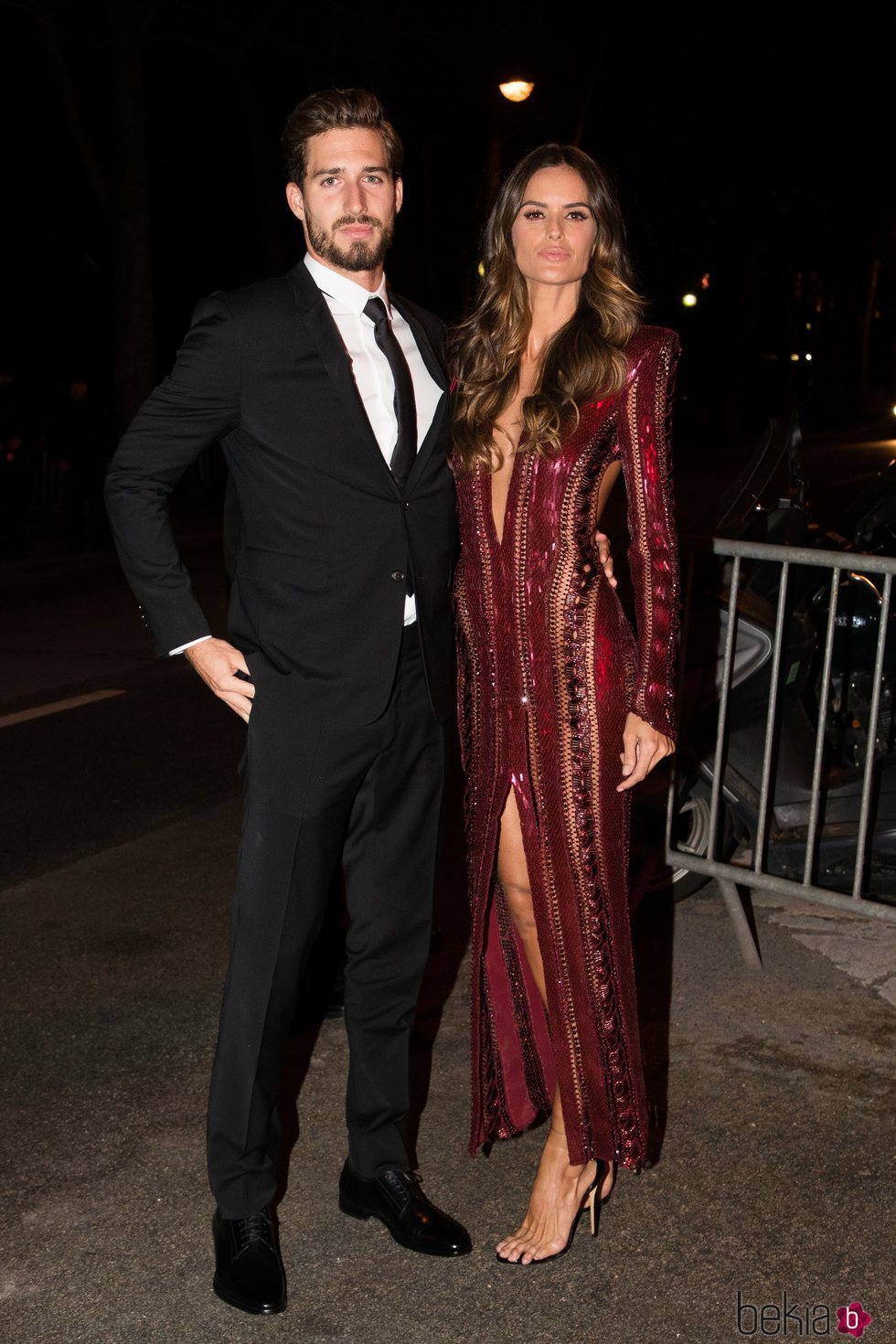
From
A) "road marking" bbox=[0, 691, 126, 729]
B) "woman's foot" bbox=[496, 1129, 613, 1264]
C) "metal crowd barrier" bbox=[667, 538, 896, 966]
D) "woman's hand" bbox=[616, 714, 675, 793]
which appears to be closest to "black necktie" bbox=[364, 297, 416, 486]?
"woman's hand" bbox=[616, 714, 675, 793]

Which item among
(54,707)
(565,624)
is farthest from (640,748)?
(54,707)

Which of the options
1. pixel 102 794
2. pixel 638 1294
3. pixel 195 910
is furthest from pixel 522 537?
pixel 102 794

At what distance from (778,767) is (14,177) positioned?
21.6 m

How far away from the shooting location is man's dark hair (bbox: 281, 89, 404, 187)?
116 inches

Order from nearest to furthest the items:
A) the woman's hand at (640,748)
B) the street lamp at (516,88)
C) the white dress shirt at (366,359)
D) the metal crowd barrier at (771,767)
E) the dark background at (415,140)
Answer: the white dress shirt at (366,359), the woman's hand at (640,748), the metal crowd barrier at (771,767), the dark background at (415,140), the street lamp at (516,88)

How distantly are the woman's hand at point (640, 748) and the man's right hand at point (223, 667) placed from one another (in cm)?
79

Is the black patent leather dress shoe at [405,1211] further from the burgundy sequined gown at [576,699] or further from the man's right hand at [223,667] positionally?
the man's right hand at [223,667]

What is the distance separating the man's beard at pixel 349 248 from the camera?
2934 millimetres

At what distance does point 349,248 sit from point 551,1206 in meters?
2.04

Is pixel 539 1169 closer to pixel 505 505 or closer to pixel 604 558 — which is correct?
pixel 604 558

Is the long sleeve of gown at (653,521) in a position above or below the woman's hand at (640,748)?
above

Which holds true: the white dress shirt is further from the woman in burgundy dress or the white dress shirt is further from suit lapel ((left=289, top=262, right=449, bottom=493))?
the woman in burgundy dress

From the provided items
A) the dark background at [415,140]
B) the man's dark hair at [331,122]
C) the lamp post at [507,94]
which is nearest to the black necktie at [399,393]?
the man's dark hair at [331,122]

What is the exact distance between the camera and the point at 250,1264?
2.99 metres
